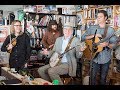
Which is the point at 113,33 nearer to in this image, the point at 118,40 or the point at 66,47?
the point at 118,40

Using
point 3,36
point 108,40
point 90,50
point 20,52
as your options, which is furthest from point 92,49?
point 3,36

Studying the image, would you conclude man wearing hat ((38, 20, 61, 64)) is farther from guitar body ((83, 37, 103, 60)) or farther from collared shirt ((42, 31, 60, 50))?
guitar body ((83, 37, 103, 60))

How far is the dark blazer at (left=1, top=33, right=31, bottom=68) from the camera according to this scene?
484 cm

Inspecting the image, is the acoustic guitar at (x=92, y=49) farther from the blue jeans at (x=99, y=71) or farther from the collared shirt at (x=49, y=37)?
the collared shirt at (x=49, y=37)

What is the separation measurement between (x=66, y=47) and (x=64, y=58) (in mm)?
163

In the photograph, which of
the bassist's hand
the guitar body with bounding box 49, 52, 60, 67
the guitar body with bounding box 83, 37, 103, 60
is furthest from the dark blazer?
the guitar body with bounding box 83, 37, 103, 60

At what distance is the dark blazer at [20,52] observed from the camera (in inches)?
191

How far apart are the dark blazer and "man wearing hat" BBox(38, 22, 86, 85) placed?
0.26 metres

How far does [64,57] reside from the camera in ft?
15.9

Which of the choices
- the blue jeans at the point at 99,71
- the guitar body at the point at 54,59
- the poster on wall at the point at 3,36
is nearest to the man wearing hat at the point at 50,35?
the guitar body at the point at 54,59

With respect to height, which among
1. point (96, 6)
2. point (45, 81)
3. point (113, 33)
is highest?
point (96, 6)

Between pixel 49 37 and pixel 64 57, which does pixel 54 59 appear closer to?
pixel 64 57
